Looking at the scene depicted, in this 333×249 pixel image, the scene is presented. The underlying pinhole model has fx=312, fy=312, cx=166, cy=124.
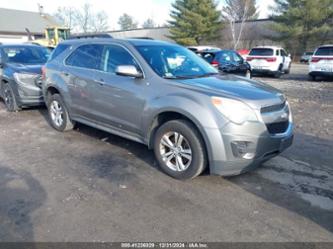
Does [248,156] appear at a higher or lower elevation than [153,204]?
higher

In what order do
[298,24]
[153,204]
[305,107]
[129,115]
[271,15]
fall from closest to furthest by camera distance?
1. [153,204]
2. [129,115]
3. [305,107]
4. [298,24]
5. [271,15]

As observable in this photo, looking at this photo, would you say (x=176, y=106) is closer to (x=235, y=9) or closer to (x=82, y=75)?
(x=82, y=75)

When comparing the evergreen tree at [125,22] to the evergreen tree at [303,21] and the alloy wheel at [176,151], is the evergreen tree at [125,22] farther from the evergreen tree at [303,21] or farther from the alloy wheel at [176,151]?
the alloy wheel at [176,151]

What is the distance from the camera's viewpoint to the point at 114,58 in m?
5.01

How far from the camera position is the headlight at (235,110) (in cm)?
364

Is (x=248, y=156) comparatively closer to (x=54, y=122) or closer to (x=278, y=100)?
(x=278, y=100)

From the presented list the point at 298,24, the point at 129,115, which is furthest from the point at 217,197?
the point at 298,24

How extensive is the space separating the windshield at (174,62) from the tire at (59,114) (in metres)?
2.25

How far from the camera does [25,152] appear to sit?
5.28 m

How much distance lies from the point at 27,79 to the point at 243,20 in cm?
4089

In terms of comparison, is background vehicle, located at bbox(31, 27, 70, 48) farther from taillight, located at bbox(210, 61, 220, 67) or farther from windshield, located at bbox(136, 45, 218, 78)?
windshield, located at bbox(136, 45, 218, 78)

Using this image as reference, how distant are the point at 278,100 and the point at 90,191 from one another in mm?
2690

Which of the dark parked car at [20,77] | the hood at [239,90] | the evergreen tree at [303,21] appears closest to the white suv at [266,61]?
the dark parked car at [20,77]

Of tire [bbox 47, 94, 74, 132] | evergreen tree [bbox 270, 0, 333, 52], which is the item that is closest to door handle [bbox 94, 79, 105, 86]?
tire [bbox 47, 94, 74, 132]
